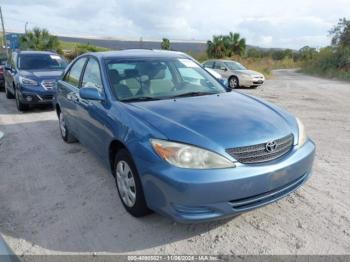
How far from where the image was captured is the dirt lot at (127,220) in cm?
289

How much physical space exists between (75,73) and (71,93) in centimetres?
35

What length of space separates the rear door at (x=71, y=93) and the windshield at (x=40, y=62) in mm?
4407

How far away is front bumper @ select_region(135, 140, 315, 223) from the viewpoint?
8.66 ft

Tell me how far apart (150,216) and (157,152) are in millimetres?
878

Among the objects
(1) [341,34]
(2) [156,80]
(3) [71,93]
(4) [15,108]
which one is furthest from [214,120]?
(1) [341,34]

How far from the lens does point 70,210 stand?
3.56 meters

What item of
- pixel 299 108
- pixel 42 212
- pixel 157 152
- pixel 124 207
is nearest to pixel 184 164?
pixel 157 152

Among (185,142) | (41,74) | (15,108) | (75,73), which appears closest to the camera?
(185,142)

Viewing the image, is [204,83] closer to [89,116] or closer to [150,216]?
[89,116]

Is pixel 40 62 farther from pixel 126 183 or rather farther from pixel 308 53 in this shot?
pixel 308 53

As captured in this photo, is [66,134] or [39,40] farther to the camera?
[39,40]

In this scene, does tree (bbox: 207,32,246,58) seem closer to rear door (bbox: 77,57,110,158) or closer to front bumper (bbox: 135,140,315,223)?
rear door (bbox: 77,57,110,158)

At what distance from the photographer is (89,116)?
13.8 ft

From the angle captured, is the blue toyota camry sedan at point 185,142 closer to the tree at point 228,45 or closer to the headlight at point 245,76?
the headlight at point 245,76
